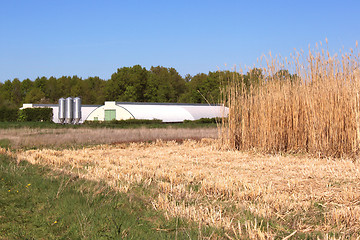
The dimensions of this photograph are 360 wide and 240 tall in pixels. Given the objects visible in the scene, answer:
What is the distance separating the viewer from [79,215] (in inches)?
188

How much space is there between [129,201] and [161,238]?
1.53 meters

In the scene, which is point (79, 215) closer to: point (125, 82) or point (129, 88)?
point (129, 88)

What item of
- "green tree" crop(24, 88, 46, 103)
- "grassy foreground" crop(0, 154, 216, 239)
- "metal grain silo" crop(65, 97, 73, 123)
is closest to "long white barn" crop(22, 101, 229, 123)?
"metal grain silo" crop(65, 97, 73, 123)

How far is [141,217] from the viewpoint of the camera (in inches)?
191

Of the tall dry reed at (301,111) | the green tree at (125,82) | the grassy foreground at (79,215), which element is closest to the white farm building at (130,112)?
the tall dry reed at (301,111)

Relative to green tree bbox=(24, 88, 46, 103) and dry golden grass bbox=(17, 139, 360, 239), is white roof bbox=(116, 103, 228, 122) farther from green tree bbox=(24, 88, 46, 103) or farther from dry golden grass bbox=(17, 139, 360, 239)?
green tree bbox=(24, 88, 46, 103)

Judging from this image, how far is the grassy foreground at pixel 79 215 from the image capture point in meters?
4.26

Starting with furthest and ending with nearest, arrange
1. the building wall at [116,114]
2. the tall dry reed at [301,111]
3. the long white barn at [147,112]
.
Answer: the long white barn at [147,112]
the building wall at [116,114]
the tall dry reed at [301,111]

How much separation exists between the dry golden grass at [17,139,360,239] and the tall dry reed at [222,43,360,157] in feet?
2.40

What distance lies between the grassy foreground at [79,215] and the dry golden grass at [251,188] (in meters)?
0.34

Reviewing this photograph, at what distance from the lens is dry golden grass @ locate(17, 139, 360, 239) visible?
177 inches

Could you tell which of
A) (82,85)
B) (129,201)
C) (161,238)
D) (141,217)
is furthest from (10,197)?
(82,85)

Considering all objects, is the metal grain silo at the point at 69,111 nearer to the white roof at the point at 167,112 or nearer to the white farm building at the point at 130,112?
the white farm building at the point at 130,112

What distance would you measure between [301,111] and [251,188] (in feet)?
18.8
